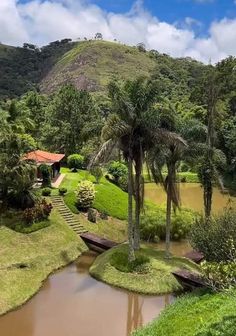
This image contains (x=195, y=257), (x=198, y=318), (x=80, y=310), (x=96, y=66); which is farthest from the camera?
(x=96, y=66)

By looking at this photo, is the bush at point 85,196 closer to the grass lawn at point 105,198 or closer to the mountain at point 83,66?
the grass lawn at point 105,198

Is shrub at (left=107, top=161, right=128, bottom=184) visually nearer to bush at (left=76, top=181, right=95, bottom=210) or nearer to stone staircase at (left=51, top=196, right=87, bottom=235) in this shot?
bush at (left=76, top=181, right=95, bottom=210)

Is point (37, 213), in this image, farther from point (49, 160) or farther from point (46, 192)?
point (49, 160)

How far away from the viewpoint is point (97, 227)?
32312 millimetres

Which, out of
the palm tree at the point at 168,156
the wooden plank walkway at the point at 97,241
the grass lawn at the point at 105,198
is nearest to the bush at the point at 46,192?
the grass lawn at the point at 105,198

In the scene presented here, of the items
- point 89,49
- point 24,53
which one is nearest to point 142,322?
point 89,49

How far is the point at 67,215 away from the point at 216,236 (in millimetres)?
13764

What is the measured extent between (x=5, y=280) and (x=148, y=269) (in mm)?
7492

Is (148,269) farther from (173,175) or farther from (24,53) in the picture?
(24,53)

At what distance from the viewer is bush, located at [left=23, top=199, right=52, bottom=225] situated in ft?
93.2

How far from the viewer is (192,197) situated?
4722cm

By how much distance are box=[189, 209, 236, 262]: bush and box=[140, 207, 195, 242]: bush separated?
781 cm

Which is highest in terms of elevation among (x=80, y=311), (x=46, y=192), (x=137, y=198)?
(x=137, y=198)

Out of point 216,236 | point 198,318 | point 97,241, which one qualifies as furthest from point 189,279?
point 97,241
